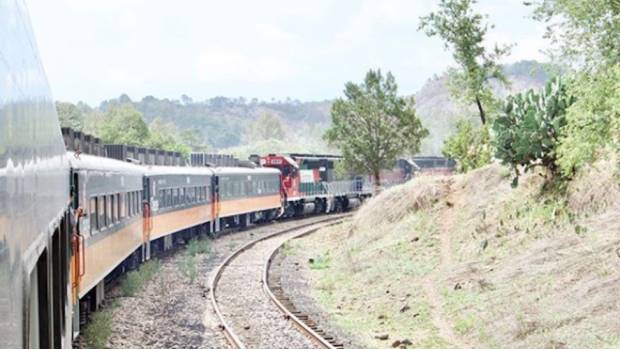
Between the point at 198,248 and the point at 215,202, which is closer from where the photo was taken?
the point at 198,248

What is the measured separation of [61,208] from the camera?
733cm

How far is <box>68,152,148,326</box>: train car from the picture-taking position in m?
11.7

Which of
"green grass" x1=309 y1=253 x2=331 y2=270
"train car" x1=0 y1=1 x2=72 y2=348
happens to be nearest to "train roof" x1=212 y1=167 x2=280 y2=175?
"green grass" x1=309 y1=253 x2=331 y2=270

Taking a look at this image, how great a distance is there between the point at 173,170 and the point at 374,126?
22561mm

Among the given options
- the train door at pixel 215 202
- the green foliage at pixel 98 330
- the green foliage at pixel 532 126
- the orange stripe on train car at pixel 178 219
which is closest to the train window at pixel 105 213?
the green foliage at pixel 98 330

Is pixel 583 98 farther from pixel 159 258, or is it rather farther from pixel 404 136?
pixel 404 136

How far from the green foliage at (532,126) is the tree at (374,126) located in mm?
27412

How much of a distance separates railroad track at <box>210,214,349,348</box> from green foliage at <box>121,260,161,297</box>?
157cm

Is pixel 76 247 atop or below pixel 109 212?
below

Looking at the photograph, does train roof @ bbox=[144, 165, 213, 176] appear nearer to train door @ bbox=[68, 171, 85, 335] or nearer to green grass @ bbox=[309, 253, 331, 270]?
green grass @ bbox=[309, 253, 331, 270]

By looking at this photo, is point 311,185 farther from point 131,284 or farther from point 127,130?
point 127,130

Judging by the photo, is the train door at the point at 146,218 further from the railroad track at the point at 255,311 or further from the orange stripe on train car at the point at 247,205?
the orange stripe on train car at the point at 247,205

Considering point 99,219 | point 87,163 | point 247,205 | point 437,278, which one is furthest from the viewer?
point 247,205

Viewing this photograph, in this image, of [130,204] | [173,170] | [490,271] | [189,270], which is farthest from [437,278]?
[173,170]
